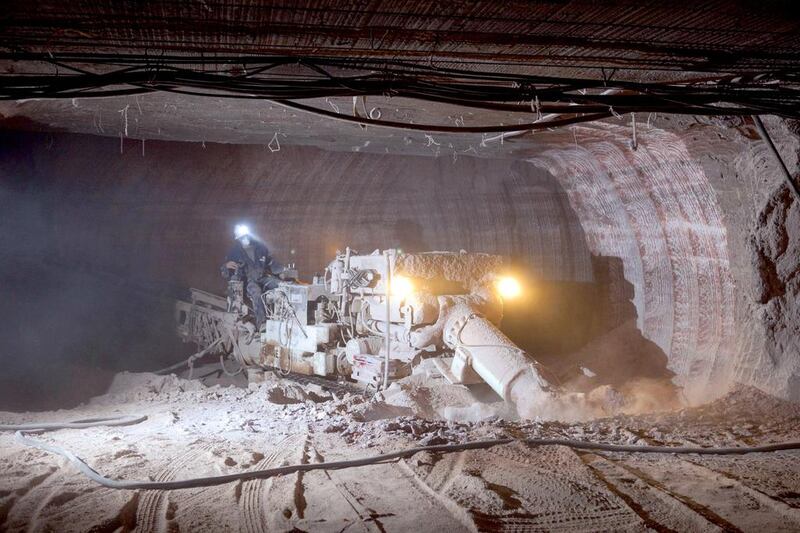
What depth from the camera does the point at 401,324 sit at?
8.64m

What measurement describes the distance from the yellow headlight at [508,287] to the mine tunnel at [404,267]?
0.17ft

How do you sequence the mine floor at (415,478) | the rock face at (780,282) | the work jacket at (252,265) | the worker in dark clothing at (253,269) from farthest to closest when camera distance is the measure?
the work jacket at (252,265), the worker in dark clothing at (253,269), the rock face at (780,282), the mine floor at (415,478)

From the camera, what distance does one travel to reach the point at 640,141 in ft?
28.3

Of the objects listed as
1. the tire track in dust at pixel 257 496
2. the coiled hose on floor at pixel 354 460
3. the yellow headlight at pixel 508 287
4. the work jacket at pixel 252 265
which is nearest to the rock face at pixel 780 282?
the coiled hose on floor at pixel 354 460

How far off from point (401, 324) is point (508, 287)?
1.91 metres

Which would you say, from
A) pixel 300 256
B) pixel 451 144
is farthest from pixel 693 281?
pixel 300 256

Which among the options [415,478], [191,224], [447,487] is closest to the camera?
[447,487]

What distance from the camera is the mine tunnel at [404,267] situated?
3930 mm

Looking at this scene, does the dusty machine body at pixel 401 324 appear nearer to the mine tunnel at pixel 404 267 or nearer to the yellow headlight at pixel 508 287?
the mine tunnel at pixel 404 267

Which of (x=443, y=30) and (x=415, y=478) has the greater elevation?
(x=443, y=30)

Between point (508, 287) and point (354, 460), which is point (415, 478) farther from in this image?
point (508, 287)

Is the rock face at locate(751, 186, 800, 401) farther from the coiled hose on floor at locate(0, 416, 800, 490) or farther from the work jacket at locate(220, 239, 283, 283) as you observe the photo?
the work jacket at locate(220, 239, 283, 283)

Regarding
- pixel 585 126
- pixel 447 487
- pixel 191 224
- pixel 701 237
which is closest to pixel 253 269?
pixel 191 224

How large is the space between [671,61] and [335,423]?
491cm
